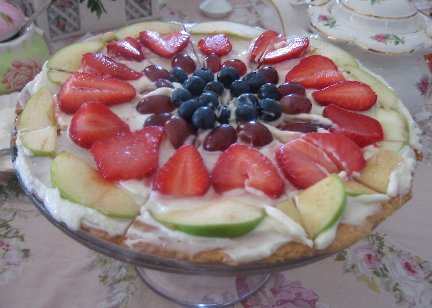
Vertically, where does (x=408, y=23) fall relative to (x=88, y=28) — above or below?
above

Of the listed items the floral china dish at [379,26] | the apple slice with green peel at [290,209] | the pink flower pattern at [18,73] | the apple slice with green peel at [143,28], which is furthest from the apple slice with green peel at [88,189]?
the floral china dish at [379,26]

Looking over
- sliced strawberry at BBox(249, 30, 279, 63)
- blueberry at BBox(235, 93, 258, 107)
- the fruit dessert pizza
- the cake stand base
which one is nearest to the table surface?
the cake stand base

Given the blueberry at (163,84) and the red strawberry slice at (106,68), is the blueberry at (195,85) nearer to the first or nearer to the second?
the blueberry at (163,84)

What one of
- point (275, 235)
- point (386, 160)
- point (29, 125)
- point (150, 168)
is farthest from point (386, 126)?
point (29, 125)

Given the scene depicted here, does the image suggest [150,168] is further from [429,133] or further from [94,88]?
[429,133]

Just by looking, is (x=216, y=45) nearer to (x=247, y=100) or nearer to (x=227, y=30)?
(x=227, y=30)

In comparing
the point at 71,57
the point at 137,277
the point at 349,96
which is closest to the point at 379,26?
the point at 349,96
